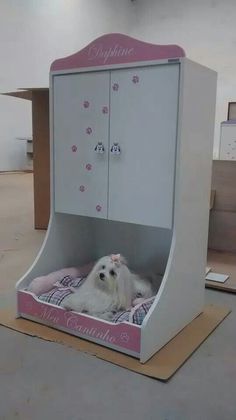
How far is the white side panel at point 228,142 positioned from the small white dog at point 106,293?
1.84 m

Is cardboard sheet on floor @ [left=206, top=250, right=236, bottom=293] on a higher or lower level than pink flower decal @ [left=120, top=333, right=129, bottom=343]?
lower

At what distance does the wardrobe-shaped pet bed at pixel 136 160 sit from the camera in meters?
1.34

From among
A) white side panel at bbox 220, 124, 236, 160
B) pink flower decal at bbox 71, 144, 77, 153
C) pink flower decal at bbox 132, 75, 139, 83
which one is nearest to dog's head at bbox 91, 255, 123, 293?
pink flower decal at bbox 71, 144, 77, 153

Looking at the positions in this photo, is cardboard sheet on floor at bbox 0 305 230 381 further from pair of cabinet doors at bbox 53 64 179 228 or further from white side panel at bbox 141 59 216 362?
pair of cabinet doors at bbox 53 64 179 228

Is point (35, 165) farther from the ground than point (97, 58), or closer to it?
closer to it

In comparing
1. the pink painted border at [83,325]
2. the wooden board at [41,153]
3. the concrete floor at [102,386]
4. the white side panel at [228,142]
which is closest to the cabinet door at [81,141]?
the pink painted border at [83,325]

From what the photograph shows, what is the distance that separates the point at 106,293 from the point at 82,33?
676cm

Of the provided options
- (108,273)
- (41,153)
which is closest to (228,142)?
(41,153)

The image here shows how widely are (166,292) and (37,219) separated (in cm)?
185

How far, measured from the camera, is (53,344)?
138cm

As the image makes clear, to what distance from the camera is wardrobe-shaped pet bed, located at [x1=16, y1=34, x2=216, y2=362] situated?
52.9 inches

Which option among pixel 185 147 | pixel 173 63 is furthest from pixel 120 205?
pixel 173 63

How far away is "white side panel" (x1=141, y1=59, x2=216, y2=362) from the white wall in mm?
4210

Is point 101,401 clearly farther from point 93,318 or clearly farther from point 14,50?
point 14,50
